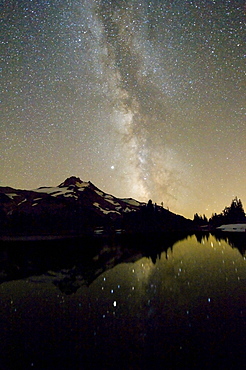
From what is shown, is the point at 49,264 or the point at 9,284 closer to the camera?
the point at 9,284

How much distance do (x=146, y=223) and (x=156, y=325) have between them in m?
139

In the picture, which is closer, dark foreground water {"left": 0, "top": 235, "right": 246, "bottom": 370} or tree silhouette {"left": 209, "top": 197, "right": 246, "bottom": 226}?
dark foreground water {"left": 0, "top": 235, "right": 246, "bottom": 370}

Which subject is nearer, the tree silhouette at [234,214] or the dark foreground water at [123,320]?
the dark foreground water at [123,320]

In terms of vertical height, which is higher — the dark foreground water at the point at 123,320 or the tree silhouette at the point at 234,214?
the tree silhouette at the point at 234,214

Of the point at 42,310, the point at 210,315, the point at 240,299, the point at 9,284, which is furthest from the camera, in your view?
the point at 9,284

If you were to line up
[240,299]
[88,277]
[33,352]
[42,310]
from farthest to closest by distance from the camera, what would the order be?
[88,277] → [240,299] → [42,310] → [33,352]

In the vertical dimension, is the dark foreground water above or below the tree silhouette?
below

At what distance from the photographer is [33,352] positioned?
8.52 m

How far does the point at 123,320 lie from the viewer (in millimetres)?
11141

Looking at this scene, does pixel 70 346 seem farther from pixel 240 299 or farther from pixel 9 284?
pixel 9 284

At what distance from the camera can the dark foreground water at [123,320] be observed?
26.3 ft

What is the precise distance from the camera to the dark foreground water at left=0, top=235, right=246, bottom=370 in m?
8.02

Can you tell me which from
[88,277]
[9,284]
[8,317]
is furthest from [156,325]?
[9,284]

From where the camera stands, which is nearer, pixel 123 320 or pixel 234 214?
pixel 123 320
